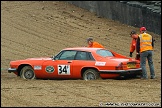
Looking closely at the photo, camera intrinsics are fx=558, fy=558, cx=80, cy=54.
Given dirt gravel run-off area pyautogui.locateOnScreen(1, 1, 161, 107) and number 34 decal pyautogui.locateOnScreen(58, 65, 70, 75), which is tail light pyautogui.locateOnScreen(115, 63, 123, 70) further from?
number 34 decal pyautogui.locateOnScreen(58, 65, 70, 75)

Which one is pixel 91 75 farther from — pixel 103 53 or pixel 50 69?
pixel 50 69

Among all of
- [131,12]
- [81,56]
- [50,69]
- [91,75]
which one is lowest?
[91,75]

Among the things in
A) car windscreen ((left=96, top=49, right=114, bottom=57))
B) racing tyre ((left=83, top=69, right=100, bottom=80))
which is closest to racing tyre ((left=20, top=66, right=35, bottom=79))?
racing tyre ((left=83, top=69, right=100, bottom=80))

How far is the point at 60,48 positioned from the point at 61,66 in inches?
331

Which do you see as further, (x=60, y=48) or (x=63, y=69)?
(x=60, y=48)

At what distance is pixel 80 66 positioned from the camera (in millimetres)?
16625

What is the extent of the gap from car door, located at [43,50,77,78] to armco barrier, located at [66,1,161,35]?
38.0 ft

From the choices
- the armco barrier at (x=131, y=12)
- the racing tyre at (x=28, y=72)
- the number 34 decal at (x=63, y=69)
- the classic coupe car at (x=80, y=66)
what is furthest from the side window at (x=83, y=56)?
the armco barrier at (x=131, y=12)

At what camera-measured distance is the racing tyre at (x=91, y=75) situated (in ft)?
53.8

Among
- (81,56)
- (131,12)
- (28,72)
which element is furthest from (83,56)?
(131,12)

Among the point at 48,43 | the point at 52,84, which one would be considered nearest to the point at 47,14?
the point at 48,43

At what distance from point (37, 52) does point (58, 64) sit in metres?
7.17

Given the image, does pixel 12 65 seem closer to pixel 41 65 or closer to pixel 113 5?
pixel 41 65

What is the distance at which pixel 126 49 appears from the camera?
84.2ft
